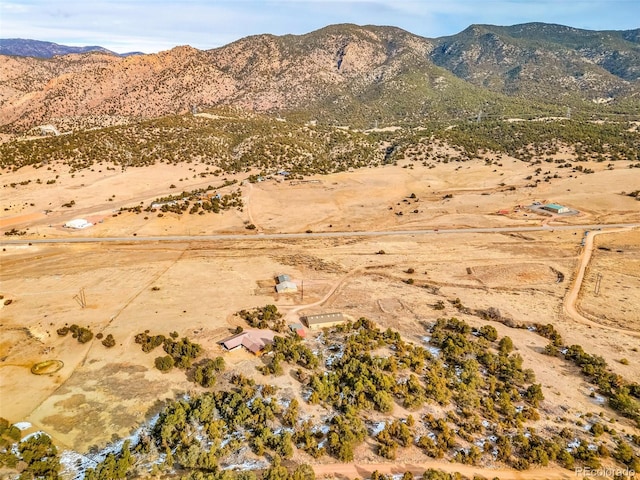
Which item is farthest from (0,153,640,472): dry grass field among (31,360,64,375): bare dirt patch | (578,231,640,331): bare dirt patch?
(31,360,64,375): bare dirt patch

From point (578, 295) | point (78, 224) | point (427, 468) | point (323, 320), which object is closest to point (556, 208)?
point (578, 295)

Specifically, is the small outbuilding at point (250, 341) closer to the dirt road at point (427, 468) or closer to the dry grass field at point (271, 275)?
the dry grass field at point (271, 275)

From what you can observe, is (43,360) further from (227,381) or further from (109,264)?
(109,264)

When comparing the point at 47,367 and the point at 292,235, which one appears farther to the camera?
the point at 292,235

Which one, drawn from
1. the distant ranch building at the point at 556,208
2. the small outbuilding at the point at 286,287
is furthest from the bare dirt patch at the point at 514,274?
the distant ranch building at the point at 556,208

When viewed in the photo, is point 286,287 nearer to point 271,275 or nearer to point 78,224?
point 271,275

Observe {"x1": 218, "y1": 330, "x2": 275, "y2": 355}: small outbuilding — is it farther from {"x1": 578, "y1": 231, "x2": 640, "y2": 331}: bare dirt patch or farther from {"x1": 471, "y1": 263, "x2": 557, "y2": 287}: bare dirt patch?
{"x1": 578, "y1": 231, "x2": 640, "y2": 331}: bare dirt patch
